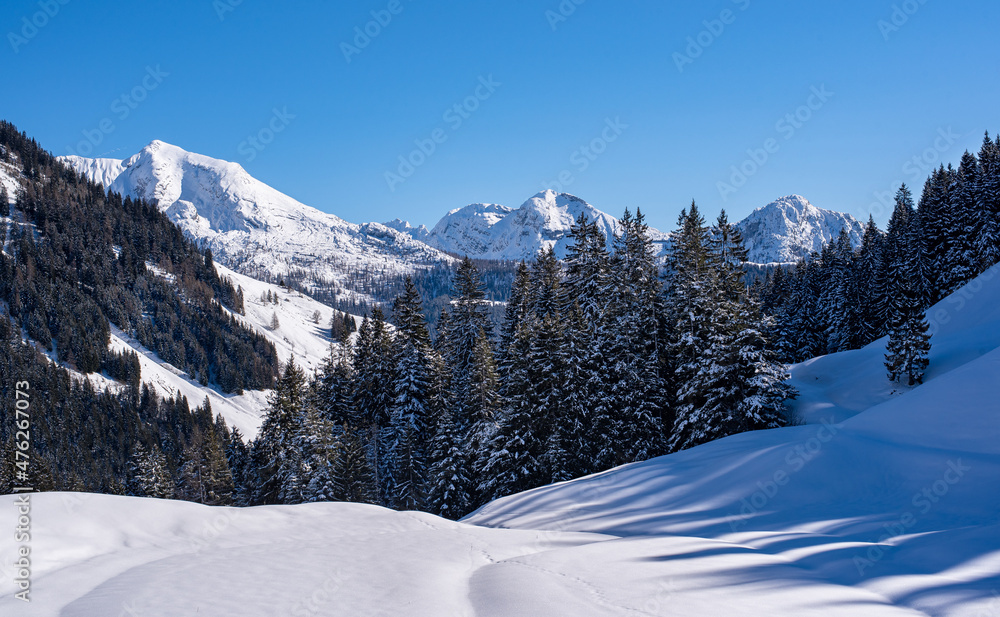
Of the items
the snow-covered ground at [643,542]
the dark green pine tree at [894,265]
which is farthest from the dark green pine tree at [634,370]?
the dark green pine tree at [894,265]

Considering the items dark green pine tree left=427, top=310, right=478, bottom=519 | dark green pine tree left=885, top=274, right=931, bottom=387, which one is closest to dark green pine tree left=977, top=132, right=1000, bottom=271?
dark green pine tree left=885, top=274, right=931, bottom=387

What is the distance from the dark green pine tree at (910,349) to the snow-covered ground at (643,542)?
516 inches

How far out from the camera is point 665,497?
16.6 m

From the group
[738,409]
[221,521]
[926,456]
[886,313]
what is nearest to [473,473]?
[738,409]

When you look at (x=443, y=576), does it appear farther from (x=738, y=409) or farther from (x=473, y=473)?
(x=473, y=473)

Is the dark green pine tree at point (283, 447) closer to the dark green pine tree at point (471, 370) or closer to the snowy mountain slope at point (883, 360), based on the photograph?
the dark green pine tree at point (471, 370)

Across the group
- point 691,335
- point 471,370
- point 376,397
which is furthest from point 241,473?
point 691,335

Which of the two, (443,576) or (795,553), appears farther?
(795,553)

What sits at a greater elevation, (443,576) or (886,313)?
(886,313)

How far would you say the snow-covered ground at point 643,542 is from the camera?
731cm

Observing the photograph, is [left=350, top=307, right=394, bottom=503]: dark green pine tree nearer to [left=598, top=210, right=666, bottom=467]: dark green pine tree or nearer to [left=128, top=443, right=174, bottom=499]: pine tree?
[left=598, top=210, right=666, bottom=467]: dark green pine tree

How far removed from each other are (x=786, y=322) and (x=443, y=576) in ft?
206

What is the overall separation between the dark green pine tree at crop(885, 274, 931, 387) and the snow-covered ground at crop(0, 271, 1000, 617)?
13.1 m

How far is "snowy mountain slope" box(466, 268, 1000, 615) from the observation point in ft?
26.6
